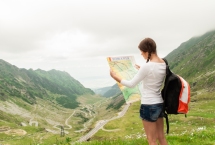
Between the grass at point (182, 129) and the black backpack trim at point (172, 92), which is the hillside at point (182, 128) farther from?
the black backpack trim at point (172, 92)

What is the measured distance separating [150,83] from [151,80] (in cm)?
11

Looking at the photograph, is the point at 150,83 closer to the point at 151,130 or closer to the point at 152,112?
the point at 152,112

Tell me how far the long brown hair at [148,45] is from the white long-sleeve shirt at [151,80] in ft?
1.55

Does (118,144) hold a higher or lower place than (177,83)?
lower

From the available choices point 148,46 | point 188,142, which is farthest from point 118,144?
point 148,46

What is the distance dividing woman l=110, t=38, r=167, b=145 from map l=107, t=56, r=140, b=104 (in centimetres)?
104

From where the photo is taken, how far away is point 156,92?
25.8ft

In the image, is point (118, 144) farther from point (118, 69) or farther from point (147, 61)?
point (147, 61)

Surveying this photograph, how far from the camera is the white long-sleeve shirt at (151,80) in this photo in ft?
25.1

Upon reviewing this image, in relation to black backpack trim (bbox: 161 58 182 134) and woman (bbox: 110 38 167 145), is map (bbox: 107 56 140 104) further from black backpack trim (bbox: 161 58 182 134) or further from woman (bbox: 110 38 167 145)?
black backpack trim (bbox: 161 58 182 134)

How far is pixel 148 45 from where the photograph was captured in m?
7.84

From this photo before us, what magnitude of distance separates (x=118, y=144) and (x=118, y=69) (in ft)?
13.0

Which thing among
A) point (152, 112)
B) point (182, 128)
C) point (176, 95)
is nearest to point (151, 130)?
point (152, 112)

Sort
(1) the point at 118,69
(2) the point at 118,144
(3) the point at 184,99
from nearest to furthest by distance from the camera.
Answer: (3) the point at 184,99
(1) the point at 118,69
(2) the point at 118,144
